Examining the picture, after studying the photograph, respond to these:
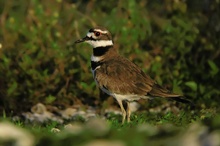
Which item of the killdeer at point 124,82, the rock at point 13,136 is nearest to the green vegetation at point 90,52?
the killdeer at point 124,82

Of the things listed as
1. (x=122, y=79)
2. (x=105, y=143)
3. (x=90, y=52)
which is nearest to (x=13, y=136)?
(x=105, y=143)

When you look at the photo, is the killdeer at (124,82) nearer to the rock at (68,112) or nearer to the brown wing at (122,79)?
the brown wing at (122,79)

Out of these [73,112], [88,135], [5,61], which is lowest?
[73,112]

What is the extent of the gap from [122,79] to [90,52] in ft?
9.18

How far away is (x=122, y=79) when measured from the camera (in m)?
10.4

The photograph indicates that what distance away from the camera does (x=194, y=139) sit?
15.9ft

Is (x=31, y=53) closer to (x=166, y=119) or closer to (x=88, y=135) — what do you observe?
(x=166, y=119)

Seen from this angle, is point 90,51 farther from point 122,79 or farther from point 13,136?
point 13,136

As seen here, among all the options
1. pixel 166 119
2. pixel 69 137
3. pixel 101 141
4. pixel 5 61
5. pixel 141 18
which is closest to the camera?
pixel 101 141

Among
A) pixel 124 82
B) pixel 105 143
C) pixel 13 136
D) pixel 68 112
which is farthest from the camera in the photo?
pixel 68 112

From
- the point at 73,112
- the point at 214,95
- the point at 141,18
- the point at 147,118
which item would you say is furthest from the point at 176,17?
the point at 147,118

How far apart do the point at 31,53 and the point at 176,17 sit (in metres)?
2.93

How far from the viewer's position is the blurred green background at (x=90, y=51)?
504 inches

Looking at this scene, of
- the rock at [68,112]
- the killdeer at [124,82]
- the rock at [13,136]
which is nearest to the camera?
the rock at [13,136]
